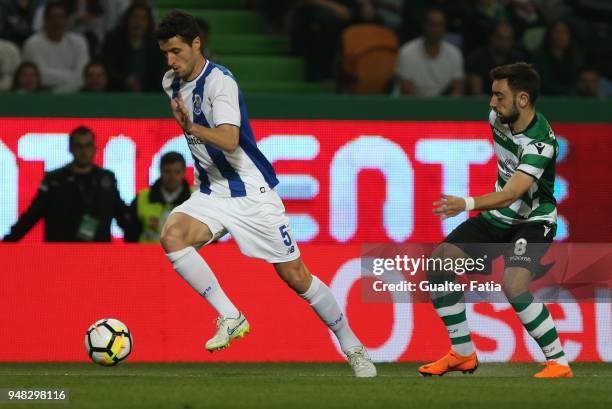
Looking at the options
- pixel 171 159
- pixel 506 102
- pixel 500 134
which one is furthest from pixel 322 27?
pixel 506 102

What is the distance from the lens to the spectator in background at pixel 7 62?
42.8 feet

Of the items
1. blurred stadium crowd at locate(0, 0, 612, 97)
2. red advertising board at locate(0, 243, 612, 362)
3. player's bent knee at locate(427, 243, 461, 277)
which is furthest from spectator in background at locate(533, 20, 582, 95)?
player's bent knee at locate(427, 243, 461, 277)

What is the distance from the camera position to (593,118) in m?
12.6

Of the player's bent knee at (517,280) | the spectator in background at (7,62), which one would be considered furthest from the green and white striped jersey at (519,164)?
the spectator in background at (7,62)

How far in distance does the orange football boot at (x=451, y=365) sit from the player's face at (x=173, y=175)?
10.2ft

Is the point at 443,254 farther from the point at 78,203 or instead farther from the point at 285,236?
the point at 78,203

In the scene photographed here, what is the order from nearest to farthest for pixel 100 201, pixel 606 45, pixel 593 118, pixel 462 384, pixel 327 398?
pixel 327 398 → pixel 462 384 → pixel 100 201 → pixel 593 118 → pixel 606 45

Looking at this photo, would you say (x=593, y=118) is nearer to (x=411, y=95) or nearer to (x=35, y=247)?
(x=411, y=95)

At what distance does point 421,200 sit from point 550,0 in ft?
14.9

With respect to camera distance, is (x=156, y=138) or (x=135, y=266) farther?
(x=156, y=138)

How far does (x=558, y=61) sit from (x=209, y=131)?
6.43 meters

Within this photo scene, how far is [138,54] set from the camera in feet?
43.5

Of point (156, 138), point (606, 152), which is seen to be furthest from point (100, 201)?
point (606, 152)

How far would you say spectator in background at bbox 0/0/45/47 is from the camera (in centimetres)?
1363
